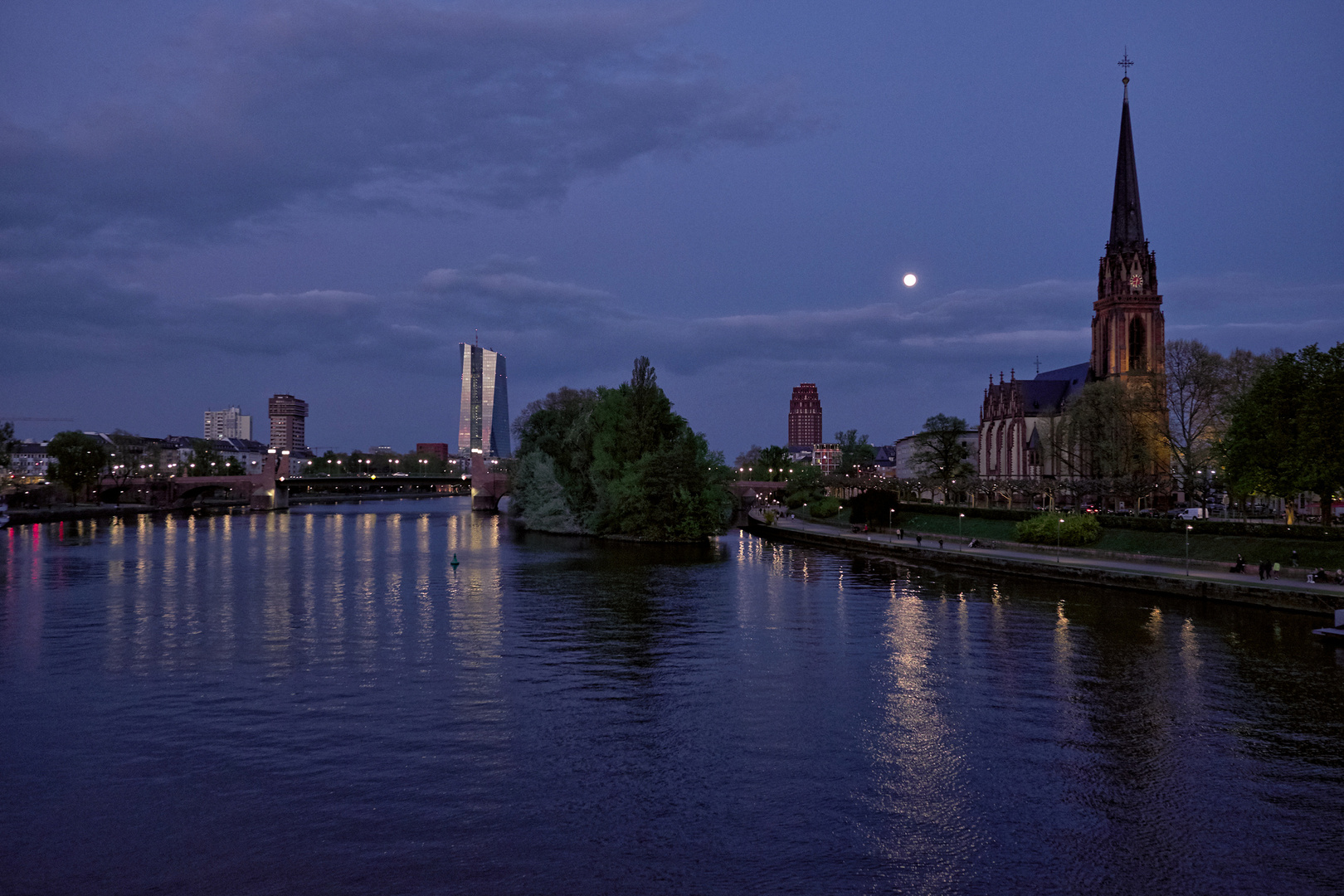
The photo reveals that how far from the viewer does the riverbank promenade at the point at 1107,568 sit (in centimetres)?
4888

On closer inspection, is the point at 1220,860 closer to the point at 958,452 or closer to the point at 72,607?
the point at 72,607

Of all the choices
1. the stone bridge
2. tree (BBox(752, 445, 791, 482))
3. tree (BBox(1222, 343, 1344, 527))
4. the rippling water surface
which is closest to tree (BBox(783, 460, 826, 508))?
tree (BBox(752, 445, 791, 482))

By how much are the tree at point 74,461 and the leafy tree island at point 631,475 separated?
84949 millimetres

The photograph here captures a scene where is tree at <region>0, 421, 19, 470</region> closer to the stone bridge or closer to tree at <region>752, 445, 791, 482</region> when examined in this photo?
the stone bridge

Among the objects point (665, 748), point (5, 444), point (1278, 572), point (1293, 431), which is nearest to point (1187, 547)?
point (1278, 572)

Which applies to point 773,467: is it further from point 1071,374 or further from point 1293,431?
point 1293,431

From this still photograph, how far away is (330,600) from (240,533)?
63.1 meters

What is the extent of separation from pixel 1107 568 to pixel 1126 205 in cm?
8360

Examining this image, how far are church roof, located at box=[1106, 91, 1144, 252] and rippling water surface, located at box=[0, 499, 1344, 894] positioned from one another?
8824 centimetres

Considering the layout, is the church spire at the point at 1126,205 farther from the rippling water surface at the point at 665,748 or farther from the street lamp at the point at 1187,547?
the rippling water surface at the point at 665,748

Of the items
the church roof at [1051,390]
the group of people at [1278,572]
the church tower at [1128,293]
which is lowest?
the group of people at [1278,572]

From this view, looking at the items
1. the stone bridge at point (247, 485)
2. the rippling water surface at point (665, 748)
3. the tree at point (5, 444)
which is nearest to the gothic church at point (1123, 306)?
the rippling water surface at point (665, 748)

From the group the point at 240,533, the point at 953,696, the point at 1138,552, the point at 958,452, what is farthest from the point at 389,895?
the point at 958,452

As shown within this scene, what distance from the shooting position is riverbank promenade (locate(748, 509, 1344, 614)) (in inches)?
1924
